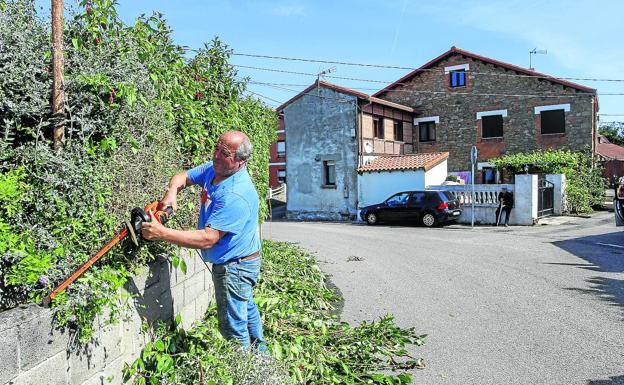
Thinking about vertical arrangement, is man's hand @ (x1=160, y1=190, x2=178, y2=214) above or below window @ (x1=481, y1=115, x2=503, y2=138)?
below

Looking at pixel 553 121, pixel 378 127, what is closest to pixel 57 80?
pixel 378 127

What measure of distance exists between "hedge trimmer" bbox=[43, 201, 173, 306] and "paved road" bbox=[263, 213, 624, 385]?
8.75ft

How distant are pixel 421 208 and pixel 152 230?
58.1ft

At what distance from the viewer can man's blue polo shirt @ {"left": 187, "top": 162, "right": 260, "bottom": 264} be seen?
11.3 ft

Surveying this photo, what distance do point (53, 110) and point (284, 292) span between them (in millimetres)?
3883

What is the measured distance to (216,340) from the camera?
13.2 ft

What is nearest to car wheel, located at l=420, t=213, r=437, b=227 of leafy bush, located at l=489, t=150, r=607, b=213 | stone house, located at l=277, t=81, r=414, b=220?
stone house, located at l=277, t=81, r=414, b=220

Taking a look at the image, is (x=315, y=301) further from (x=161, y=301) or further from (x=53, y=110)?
(x=53, y=110)

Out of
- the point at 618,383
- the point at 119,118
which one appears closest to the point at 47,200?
the point at 119,118

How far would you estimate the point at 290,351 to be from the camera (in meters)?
4.37

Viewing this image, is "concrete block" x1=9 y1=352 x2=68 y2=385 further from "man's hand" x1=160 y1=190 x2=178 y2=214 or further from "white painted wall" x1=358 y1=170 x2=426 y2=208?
"white painted wall" x1=358 y1=170 x2=426 y2=208

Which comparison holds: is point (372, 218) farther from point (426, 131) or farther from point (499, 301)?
point (499, 301)

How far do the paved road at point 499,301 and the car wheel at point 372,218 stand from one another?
7.86m

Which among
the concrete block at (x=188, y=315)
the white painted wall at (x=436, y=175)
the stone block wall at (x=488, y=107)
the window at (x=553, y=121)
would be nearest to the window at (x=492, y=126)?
the stone block wall at (x=488, y=107)
